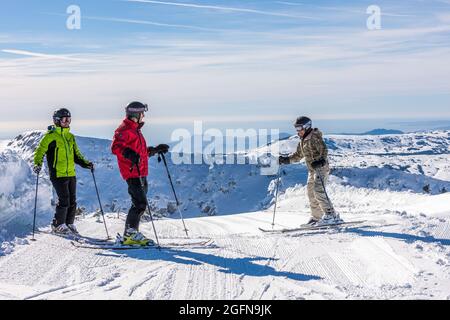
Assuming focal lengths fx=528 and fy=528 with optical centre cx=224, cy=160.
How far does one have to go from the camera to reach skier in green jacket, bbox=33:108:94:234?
9714mm

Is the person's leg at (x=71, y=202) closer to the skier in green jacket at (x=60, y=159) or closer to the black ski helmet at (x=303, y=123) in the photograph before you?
the skier in green jacket at (x=60, y=159)

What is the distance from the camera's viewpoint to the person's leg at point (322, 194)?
10148 mm

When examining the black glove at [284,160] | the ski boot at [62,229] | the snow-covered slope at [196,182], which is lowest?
the snow-covered slope at [196,182]

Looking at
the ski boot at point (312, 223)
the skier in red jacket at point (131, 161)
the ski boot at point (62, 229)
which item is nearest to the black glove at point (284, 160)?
the ski boot at point (312, 223)

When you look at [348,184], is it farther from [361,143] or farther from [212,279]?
[361,143]

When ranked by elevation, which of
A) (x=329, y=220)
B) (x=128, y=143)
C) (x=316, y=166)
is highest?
(x=128, y=143)

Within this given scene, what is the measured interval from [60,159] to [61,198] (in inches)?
28.9

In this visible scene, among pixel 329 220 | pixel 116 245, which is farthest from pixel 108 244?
pixel 329 220

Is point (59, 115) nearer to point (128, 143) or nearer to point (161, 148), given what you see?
point (161, 148)

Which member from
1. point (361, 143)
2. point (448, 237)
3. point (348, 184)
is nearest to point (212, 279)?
point (448, 237)

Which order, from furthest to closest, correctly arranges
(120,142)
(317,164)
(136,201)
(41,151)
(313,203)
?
(313,203) → (317,164) → (41,151) → (136,201) → (120,142)

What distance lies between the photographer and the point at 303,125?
403 inches

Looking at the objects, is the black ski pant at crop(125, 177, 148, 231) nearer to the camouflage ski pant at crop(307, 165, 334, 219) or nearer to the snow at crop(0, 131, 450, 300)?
the snow at crop(0, 131, 450, 300)
